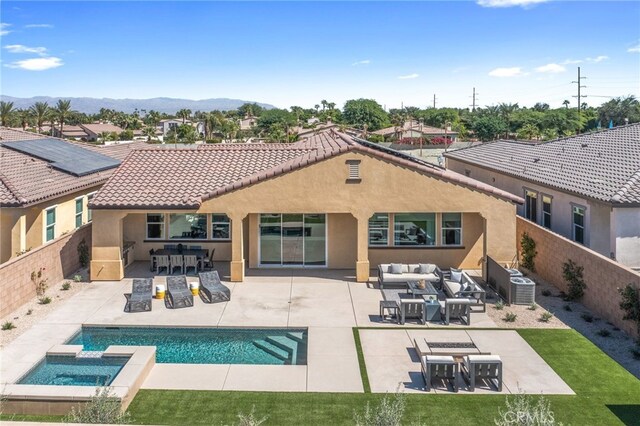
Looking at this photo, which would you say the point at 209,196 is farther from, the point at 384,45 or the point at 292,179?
the point at 384,45

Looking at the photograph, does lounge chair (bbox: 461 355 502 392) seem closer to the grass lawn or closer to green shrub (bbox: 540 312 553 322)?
the grass lawn

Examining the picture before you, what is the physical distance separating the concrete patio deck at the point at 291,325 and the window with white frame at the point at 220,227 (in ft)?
5.49

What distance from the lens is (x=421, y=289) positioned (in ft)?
59.2

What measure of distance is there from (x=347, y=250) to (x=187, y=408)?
39.8 ft

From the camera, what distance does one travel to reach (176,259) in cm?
2105

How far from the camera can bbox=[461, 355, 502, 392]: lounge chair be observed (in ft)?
37.8

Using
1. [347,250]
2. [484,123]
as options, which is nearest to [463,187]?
[347,250]

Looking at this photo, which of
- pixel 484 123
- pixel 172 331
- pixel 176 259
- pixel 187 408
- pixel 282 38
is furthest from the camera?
pixel 484 123

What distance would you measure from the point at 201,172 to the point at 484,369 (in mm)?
15063

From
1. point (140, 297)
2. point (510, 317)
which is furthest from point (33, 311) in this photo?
point (510, 317)

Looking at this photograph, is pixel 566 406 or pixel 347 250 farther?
pixel 347 250

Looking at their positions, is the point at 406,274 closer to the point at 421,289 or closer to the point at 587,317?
the point at 421,289

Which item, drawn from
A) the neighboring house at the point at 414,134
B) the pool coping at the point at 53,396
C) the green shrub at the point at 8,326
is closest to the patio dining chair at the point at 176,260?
the green shrub at the point at 8,326

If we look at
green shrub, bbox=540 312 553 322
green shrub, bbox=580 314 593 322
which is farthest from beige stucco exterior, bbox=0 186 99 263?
green shrub, bbox=580 314 593 322
